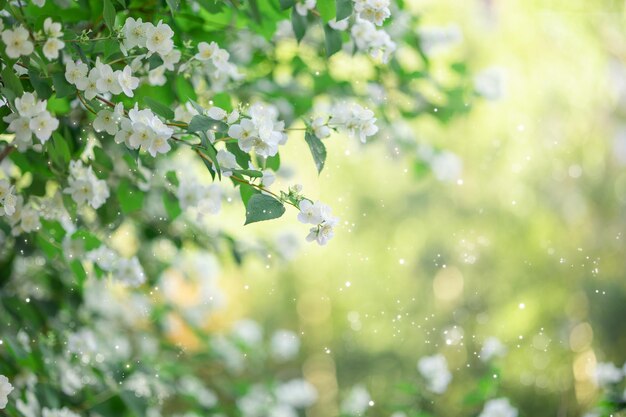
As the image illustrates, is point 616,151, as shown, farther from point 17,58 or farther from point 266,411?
point 17,58

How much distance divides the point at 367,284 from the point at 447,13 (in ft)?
5.68

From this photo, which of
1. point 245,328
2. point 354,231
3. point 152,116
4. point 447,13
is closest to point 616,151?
point 447,13

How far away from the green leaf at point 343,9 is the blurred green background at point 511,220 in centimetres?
289

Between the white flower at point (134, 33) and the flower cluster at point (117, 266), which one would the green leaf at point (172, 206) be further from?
the white flower at point (134, 33)

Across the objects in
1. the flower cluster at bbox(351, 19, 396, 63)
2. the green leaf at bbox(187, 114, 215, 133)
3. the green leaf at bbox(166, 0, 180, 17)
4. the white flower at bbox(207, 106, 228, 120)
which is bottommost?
the green leaf at bbox(187, 114, 215, 133)

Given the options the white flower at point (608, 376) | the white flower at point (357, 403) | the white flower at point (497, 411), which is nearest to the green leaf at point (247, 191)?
the white flower at point (497, 411)

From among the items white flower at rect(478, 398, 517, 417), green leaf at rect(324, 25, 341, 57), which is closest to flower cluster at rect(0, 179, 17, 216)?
green leaf at rect(324, 25, 341, 57)

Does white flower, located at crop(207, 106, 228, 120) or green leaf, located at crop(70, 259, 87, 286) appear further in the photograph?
green leaf, located at crop(70, 259, 87, 286)

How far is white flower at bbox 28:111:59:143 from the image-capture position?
78cm

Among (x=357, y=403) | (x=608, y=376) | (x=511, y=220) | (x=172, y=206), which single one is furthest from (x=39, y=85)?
(x=511, y=220)

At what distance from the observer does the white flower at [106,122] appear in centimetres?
79

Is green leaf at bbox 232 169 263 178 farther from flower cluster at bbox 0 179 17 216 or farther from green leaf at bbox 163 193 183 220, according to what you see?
green leaf at bbox 163 193 183 220

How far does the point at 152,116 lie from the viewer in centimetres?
77

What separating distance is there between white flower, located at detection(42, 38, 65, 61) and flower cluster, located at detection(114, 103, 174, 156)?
0.26ft
